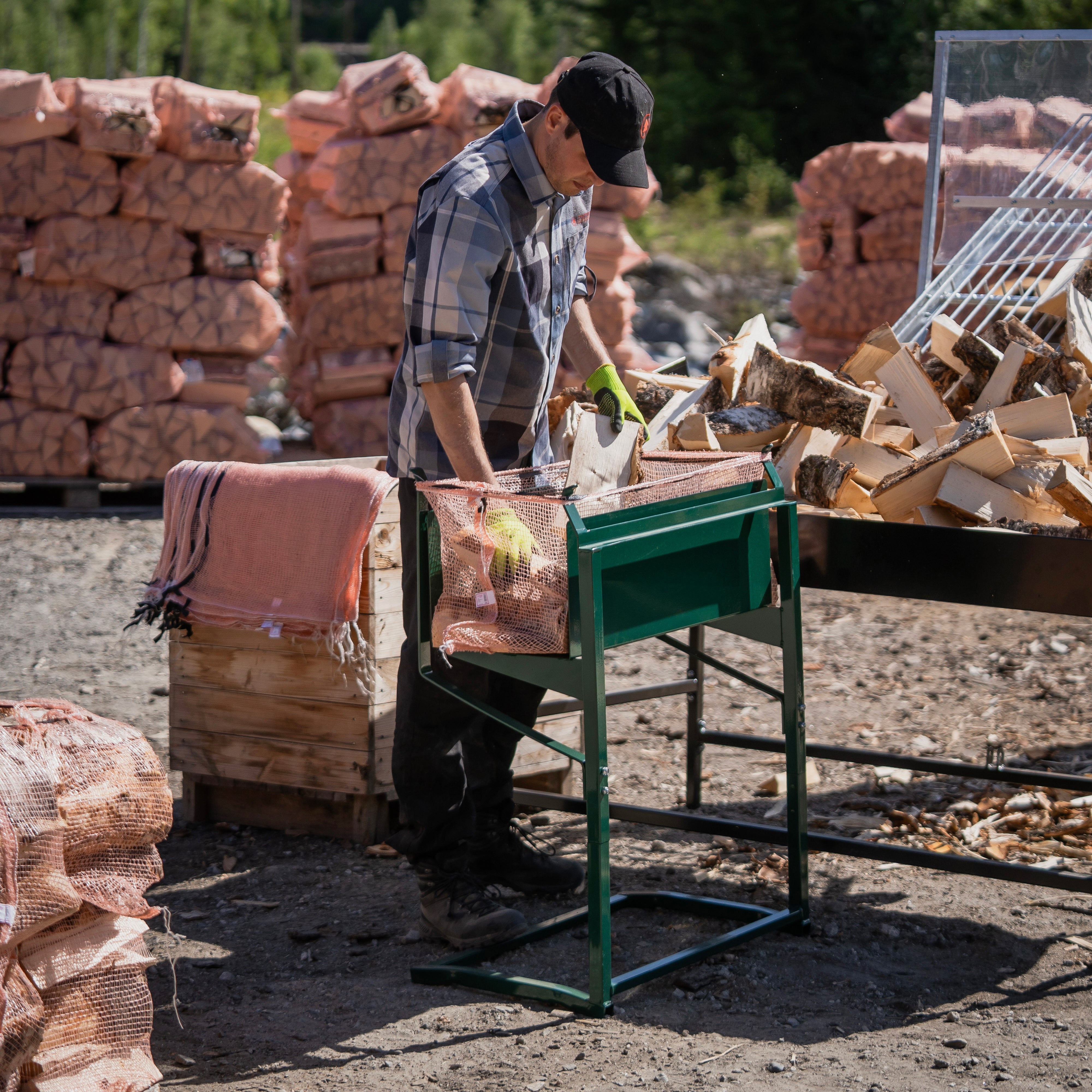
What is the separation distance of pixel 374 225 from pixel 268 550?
4.79 meters

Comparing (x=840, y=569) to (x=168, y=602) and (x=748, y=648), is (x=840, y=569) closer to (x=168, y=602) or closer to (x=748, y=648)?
(x=168, y=602)

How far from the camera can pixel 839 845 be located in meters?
3.07

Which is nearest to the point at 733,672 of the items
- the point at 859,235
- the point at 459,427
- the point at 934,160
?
the point at 459,427

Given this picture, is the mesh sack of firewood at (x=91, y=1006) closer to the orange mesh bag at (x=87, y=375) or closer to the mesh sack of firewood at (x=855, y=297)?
the orange mesh bag at (x=87, y=375)

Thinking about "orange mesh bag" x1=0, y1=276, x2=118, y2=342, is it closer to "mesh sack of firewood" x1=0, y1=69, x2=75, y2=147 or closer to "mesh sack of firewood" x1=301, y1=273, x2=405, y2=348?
"mesh sack of firewood" x1=0, y1=69, x2=75, y2=147

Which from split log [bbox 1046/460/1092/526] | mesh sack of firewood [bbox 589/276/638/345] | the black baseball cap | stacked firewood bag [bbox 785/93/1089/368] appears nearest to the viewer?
the black baseball cap

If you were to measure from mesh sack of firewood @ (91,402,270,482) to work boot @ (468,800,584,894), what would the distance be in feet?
15.3

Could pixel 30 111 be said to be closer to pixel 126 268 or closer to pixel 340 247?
pixel 126 268

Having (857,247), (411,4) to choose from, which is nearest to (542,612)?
(857,247)

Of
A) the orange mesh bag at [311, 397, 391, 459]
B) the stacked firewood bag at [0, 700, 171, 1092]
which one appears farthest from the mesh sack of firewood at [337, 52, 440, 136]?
the stacked firewood bag at [0, 700, 171, 1092]

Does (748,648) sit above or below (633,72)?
below

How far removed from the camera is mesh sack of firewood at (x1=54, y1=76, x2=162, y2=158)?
7.12m

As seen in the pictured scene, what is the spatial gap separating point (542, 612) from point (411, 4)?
48169 millimetres

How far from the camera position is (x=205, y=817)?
384 centimetres
